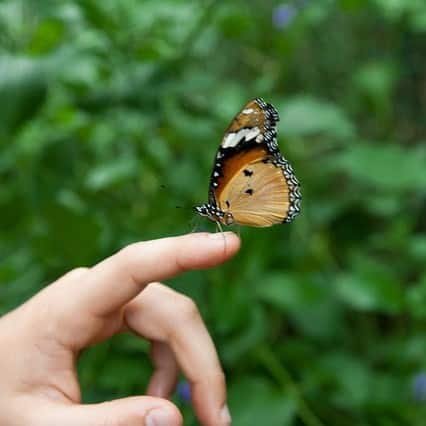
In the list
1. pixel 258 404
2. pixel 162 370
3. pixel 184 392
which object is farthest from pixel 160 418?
pixel 258 404

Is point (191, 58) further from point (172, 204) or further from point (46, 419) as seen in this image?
point (46, 419)

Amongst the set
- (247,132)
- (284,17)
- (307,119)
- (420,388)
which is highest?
(284,17)

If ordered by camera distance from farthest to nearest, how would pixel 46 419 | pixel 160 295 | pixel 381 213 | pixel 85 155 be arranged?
pixel 381 213, pixel 85 155, pixel 160 295, pixel 46 419

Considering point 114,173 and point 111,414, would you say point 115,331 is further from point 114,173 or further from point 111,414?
point 114,173

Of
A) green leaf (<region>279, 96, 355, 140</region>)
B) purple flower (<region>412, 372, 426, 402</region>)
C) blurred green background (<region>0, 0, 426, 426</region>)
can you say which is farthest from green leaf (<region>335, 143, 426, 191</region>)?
purple flower (<region>412, 372, 426, 402</region>)

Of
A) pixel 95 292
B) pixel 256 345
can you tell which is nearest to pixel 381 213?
pixel 256 345

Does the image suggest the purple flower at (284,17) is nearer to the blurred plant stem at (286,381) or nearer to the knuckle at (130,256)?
the blurred plant stem at (286,381)

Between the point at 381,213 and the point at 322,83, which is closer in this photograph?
the point at 381,213

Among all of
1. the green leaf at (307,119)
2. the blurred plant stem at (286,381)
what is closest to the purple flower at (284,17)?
the green leaf at (307,119)
